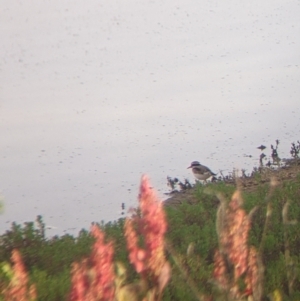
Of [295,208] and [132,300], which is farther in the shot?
[295,208]

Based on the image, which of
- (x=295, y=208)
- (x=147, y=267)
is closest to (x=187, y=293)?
(x=147, y=267)

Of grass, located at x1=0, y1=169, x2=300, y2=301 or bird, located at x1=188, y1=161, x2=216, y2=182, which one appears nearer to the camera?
grass, located at x1=0, y1=169, x2=300, y2=301

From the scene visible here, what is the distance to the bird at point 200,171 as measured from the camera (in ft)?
43.9

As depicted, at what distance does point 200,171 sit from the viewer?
1381 cm

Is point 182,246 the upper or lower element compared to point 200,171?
lower

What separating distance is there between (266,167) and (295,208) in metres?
5.41

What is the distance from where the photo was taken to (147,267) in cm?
249

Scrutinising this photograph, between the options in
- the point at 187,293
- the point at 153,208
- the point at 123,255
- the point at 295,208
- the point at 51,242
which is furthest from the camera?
the point at 295,208

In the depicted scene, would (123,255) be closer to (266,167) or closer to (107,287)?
(107,287)

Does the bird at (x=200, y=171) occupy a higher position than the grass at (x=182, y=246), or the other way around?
the bird at (x=200, y=171)

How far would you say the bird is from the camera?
43.9 feet

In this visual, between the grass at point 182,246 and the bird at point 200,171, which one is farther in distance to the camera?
the bird at point 200,171

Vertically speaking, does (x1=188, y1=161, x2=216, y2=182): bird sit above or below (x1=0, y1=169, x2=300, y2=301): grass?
above

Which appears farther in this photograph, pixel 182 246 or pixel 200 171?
pixel 200 171
